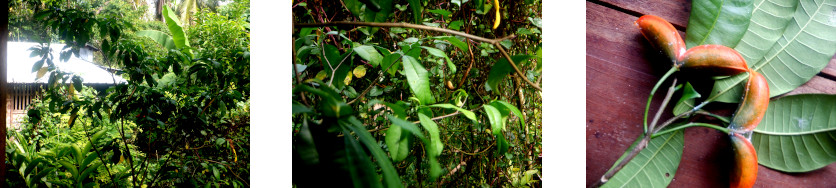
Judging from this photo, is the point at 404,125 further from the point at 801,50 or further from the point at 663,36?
the point at 801,50

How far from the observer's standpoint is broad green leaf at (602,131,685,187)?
19.4 inches

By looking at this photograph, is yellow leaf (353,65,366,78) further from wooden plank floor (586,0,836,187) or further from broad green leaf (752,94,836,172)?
broad green leaf (752,94,836,172)

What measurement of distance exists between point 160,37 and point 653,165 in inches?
32.3

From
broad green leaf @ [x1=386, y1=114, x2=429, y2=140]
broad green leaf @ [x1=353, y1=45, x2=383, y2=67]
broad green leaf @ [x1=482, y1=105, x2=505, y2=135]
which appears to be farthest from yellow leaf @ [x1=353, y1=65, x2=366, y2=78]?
broad green leaf @ [x1=386, y1=114, x2=429, y2=140]

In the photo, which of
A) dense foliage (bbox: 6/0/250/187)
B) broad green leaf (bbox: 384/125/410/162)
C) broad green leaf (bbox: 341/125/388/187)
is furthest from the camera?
dense foliage (bbox: 6/0/250/187)

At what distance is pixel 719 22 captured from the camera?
490 millimetres

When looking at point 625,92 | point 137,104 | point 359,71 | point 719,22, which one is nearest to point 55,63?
point 137,104

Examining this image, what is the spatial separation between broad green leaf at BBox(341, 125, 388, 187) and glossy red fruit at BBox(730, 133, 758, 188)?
506mm

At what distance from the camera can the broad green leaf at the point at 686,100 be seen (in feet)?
1.55

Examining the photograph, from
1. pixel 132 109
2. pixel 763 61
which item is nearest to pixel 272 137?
pixel 132 109

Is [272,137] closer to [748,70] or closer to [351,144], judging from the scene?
[351,144]

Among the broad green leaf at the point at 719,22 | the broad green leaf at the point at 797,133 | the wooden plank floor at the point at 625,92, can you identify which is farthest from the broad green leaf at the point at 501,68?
the broad green leaf at the point at 797,133

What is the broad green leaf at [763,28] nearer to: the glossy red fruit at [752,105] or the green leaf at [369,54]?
the glossy red fruit at [752,105]

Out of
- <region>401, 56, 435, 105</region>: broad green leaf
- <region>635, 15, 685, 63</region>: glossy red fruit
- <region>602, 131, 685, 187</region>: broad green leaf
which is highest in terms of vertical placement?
<region>635, 15, 685, 63</region>: glossy red fruit
